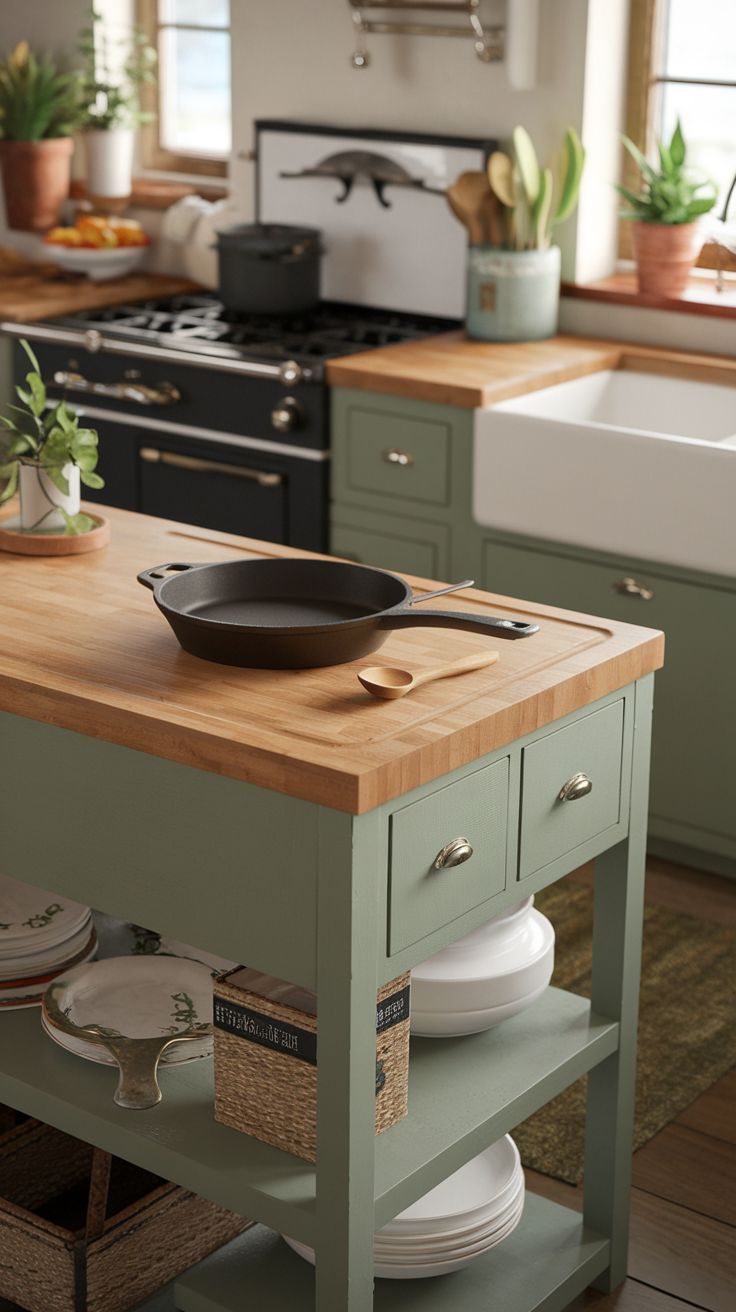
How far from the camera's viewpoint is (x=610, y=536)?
3.29 m

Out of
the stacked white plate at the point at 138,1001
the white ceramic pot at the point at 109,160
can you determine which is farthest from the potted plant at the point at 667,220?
the stacked white plate at the point at 138,1001

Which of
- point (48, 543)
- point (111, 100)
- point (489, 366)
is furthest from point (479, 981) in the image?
point (111, 100)

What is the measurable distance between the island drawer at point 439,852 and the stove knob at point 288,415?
2.08 m

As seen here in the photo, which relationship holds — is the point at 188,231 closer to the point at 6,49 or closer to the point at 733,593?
the point at 6,49

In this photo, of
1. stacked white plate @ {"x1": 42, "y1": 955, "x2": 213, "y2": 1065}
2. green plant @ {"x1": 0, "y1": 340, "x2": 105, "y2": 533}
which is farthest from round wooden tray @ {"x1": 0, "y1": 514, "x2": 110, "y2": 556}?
stacked white plate @ {"x1": 42, "y1": 955, "x2": 213, "y2": 1065}

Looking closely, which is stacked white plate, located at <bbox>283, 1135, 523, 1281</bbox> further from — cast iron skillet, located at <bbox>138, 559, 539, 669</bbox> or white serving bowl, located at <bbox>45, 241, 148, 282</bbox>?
white serving bowl, located at <bbox>45, 241, 148, 282</bbox>

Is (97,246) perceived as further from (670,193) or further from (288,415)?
(670,193)

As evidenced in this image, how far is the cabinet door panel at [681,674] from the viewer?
3.24m

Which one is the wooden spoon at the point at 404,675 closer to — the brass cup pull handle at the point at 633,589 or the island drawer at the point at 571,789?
the island drawer at the point at 571,789

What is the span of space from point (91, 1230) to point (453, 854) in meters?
0.75

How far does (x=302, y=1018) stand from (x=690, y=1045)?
1.24m

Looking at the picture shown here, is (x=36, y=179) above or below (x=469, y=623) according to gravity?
above

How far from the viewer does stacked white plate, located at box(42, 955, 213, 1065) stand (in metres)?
1.96

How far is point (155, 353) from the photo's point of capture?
3.89 metres
